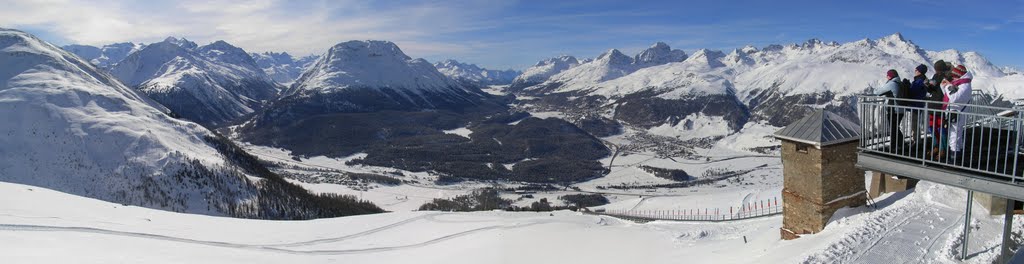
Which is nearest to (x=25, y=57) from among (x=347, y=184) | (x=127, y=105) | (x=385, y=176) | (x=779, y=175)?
(x=127, y=105)

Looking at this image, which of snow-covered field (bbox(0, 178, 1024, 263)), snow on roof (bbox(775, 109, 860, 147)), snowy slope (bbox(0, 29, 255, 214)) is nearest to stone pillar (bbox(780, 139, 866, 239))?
snow on roof (bbox(775, 109, 860, 147))

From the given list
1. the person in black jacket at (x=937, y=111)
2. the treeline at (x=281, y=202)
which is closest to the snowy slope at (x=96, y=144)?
the treeline at (x=281, y=202)

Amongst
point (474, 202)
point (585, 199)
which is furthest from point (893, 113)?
point (585, 199)

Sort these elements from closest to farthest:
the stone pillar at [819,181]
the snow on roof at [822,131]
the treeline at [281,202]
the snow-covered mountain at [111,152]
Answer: the snow on roof at [822,131] < the stone pillar at [819,181] < the snow-covered mountain at [111,152] < the treeline at [281,202]

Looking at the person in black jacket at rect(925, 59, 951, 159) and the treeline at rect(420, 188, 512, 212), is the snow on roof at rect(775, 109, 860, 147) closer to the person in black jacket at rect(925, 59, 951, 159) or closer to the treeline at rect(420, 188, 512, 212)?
the person in black jacket at rect(925, 59, 951, 159)

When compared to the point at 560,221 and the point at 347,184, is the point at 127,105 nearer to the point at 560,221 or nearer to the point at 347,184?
the point at 347,184

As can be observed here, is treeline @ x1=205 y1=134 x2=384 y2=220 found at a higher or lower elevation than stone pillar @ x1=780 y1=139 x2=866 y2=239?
lower

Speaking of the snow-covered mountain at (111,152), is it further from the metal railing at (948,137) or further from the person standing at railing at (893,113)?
the person standing at railing at (893,113)
